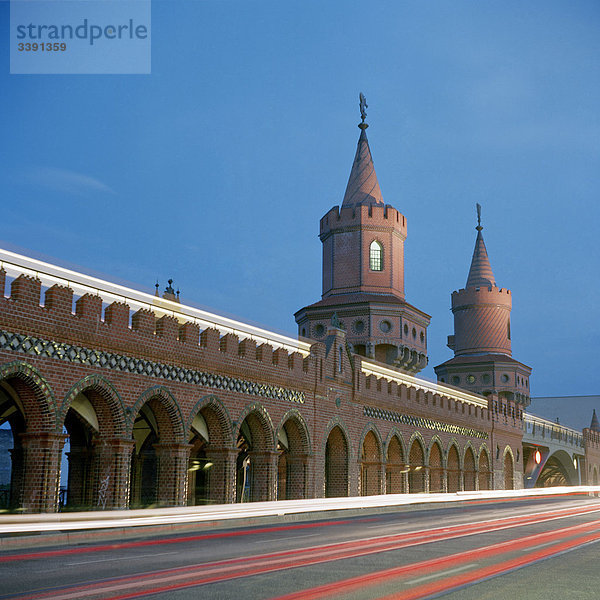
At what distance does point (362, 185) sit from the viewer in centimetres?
5262

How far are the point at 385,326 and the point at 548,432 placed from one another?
24.4m

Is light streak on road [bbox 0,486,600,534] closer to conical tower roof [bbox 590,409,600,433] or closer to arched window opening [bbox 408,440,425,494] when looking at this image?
arched window opening [bbox 408,440,425,494]

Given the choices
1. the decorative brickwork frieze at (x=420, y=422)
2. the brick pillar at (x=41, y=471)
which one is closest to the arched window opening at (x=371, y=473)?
the decorative brickwork frieze at (x=420, y=422)

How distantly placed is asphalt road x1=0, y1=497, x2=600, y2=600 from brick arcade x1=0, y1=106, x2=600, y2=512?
622 centimetres

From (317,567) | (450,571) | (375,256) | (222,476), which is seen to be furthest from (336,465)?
(450,571)

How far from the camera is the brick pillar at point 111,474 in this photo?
22750 mm

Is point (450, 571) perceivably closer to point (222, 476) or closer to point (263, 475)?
point (222, 476)

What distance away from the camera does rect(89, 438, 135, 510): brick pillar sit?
2275 centimetres

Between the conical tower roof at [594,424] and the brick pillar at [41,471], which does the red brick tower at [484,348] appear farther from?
the brick pillar at [41,471]

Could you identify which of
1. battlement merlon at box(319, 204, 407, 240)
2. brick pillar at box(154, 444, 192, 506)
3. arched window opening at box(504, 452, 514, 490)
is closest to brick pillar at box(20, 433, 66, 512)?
brick pillar at box(154, 444, 192, 506)

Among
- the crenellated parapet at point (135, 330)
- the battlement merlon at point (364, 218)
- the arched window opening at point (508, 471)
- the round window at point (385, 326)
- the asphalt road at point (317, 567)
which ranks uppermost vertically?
the battlement merlon at point (364, 218)

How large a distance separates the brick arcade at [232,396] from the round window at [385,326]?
0.06 m

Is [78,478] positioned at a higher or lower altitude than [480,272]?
lower

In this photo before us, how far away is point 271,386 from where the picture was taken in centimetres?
2992
